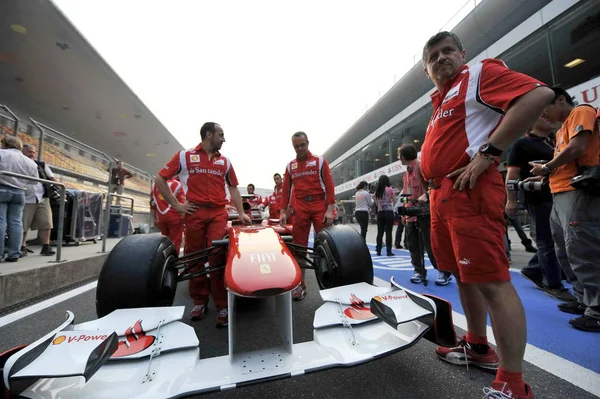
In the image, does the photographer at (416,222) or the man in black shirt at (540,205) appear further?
the photographer at (416,222)

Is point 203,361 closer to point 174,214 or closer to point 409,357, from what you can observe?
point 409,357

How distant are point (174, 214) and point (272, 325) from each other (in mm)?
2473

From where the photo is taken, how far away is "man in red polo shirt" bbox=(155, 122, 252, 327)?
272 cm

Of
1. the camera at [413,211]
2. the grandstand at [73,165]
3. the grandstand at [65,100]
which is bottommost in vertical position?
the camera at [413,211]

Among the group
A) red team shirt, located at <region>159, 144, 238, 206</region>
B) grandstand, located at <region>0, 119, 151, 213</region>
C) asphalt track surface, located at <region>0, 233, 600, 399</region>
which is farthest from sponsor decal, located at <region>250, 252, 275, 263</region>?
grandstand, located at <region>0, 119, 151, 213</region>

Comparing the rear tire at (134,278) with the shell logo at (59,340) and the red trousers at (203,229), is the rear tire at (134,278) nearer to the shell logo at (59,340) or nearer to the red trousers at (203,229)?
the shell logo at (59,340)

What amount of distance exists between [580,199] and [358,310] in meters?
1.98

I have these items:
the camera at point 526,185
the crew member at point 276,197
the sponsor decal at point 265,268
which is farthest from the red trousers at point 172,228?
the camera at point 526,185

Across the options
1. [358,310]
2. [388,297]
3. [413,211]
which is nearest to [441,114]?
[388,297]

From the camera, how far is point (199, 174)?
2.84 m

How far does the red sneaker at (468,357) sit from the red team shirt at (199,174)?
7.31ft

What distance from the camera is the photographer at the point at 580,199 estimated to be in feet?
6.64

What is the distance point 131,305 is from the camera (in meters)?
1.67

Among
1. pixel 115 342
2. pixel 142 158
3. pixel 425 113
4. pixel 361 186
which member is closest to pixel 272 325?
pixel 115 342
